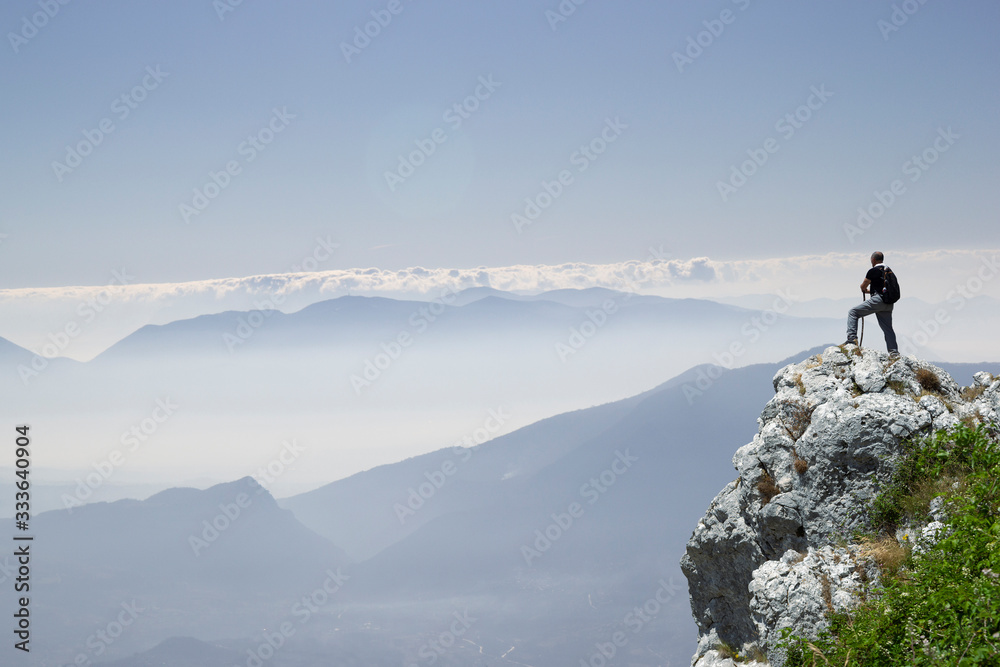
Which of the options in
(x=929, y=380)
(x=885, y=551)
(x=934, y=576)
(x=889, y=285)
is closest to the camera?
(x=934, y=576)

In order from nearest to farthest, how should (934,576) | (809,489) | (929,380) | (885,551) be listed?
(934,576) < (885,551) < (809,489) < (929,380)

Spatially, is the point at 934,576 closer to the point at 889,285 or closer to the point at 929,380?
the point at 929,380

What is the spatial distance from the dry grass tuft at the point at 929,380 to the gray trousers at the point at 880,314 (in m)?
2.05

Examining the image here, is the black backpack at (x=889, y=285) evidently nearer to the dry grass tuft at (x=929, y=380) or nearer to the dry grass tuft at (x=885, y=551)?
the dry grass tuft at (x=929, y=380)

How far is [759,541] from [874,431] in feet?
18.3

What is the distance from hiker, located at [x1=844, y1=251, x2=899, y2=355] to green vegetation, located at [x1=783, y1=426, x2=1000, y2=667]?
573 centimetres

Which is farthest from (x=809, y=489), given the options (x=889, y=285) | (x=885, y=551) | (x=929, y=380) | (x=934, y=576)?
(x=889, y=285)

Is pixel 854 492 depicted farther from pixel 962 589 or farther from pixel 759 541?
pixel 962 589

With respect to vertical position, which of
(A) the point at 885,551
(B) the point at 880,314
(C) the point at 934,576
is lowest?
(C) the point at 934,576

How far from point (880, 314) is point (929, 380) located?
11.9 feet

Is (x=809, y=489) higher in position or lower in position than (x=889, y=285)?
lower

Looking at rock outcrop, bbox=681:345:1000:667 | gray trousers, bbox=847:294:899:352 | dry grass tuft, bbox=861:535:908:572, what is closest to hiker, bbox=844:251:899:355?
gray trousers, bbox=847:294:899:352

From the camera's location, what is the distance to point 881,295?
884 inches

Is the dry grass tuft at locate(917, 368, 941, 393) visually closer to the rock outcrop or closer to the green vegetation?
the rock outcrop
